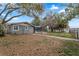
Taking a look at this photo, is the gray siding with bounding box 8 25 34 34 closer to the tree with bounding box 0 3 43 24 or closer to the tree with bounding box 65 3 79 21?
the tree with bounding box 0 3 43 24

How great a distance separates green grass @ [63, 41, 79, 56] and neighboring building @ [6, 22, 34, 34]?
41cm

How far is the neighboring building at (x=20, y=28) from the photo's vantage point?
8.45ft

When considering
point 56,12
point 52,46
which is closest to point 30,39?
point 52,46

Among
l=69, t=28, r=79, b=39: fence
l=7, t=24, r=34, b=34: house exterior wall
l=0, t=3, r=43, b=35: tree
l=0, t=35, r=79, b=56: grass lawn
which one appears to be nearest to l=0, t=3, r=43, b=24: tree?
l=0, t=3, r=43, b=35: tree

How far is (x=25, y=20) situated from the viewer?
2.57m

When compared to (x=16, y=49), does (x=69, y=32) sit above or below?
above

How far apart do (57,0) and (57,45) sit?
0.49 metres

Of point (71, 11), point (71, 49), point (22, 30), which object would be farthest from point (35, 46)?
point (71, 11)

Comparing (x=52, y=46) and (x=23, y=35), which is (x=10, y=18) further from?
(x=52, y=46)

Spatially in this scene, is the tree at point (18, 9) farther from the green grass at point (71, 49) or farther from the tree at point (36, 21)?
the green grass at point (71, 49)

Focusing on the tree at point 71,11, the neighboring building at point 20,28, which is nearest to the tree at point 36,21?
the neighboring building at point 20,28

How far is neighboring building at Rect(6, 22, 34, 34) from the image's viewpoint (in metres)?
2.58

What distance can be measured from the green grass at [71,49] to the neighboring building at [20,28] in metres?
0.41

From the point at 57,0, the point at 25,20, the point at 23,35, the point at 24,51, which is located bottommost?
the point at 24,51
